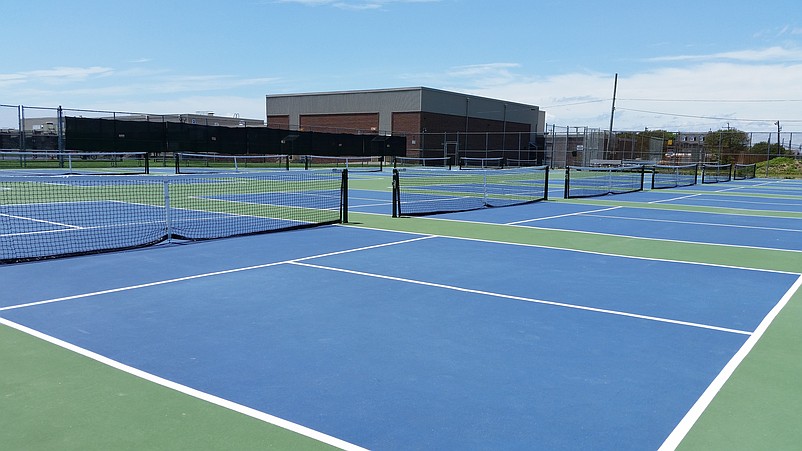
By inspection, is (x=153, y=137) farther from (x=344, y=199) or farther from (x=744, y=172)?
(x=744, y=172)

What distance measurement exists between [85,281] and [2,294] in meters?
0.92

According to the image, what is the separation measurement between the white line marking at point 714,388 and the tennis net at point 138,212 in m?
8.65

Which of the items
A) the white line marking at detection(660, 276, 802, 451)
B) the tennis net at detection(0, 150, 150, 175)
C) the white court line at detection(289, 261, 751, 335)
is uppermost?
the tennis net at detection(0, 150, 150, 175)

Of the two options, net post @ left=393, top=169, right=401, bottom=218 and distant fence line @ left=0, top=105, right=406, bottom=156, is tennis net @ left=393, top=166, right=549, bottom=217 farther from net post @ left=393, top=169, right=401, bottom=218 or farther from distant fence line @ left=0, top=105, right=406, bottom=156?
distant fence line @ left=0, top=105, right=406, bottom=156

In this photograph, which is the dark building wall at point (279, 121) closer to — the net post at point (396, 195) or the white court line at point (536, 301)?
the net post at point (396, 195)

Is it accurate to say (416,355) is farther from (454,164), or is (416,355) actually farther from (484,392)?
(454,164)

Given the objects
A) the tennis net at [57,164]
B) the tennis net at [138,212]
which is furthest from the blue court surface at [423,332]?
the tennis net at [57,164]

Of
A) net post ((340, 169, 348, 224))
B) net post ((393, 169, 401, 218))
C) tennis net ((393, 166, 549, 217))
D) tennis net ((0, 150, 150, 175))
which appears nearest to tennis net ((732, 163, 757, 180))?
tennis net ((393, 166, 549, 217))

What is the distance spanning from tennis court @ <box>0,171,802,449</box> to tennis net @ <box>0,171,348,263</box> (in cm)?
147

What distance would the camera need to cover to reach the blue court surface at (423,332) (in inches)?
166

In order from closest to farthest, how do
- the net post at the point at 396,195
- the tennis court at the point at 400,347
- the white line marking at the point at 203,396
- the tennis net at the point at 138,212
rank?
the white line marking at the point at 203,396 < the tennis court at the point at 400,347 < the tennis net at the point at 138,212 < the net post at the point at 396,195

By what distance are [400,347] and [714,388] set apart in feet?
7.96

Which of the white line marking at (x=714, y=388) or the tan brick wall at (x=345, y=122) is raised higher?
the tan brick wall at (x=345, y=122)

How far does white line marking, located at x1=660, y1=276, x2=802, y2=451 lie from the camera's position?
3908 millimetres
